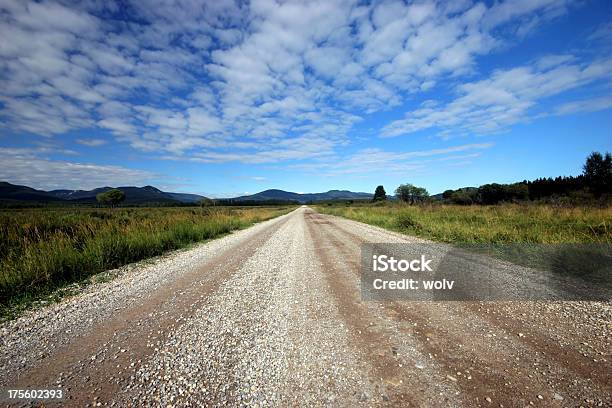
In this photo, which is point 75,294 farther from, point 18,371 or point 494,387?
point 494,387

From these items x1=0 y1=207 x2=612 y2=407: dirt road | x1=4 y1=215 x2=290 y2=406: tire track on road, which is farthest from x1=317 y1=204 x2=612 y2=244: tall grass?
x1=4 y1=215 x2=290 y2=406: tire track on road

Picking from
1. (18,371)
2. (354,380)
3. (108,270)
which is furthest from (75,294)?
(354,380)

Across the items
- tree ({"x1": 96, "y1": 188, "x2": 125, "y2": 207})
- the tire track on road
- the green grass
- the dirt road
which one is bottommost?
the tire track on road

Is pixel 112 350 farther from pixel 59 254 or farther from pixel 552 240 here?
pixel 552 240

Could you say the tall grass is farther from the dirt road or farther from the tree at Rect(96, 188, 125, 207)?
the tree at Rect(96, 188, 125, 207)

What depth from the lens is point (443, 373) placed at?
2713 millimetres

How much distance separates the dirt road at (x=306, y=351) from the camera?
96.8 inches

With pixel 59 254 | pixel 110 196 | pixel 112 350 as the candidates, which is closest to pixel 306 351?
pixel 112 350

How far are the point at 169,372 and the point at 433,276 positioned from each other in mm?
→ 5466

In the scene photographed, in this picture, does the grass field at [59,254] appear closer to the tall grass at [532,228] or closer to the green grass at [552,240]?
the green grass at [552,240]

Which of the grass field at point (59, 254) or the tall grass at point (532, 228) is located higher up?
the tall grass at point (532, 228)

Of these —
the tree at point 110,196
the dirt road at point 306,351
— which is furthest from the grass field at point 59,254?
the tree at point 110,196

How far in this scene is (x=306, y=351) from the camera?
10.4 ft

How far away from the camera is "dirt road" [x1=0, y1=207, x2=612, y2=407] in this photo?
8.07 feet
